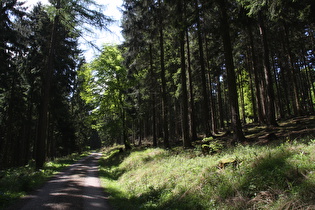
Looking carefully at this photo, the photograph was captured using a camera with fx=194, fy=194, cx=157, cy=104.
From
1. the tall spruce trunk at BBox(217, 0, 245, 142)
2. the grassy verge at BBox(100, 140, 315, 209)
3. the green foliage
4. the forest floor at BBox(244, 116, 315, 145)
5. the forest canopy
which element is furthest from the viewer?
the green foliage

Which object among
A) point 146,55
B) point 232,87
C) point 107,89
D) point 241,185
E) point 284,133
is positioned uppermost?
point 146,55

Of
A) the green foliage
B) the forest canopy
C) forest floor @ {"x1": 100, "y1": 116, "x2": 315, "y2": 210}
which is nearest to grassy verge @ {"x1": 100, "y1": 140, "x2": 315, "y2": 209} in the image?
forest floor @ {"x1": 100, "y1": 116, "x2": 315, "y2": 210}

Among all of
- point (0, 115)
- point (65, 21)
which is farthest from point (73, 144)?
point (65, 21)

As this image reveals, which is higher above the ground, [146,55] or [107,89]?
[146,55]

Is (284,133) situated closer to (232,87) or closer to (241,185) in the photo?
(232,87)

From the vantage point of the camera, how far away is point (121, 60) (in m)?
22.6

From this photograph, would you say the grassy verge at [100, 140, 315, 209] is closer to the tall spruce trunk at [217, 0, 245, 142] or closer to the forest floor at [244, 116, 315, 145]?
the forest floor at [244, 116, 315, 145]

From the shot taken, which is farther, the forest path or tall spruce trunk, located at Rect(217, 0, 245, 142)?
tall spruce trunk, located at Rect(217, 0, 245, 142)

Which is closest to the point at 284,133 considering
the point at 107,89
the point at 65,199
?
the point at 65,199

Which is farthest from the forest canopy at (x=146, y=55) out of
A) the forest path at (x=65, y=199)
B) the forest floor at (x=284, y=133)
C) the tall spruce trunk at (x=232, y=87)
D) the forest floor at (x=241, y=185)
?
the forest path at (x=65, y=199)

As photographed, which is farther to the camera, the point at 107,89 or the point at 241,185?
the point at 107,89

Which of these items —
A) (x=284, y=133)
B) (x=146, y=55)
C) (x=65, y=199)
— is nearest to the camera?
(x=65, y=199)

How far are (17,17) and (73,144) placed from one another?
77.3 feet

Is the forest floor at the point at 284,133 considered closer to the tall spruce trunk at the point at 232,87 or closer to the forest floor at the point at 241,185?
the tall spruce trunk at the point at 232,87
